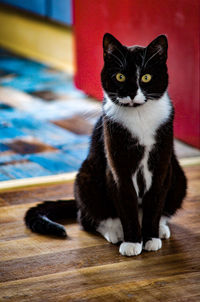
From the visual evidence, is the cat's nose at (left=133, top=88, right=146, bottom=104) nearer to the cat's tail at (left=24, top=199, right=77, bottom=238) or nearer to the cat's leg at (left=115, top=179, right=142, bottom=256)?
the cat's leg at (left=115, top=179, right=142, bottom=256)

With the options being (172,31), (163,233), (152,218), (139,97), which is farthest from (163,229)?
(172,31)

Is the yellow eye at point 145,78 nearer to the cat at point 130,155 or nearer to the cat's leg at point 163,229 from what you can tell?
the cat at point 130,155

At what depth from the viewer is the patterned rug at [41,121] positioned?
2.82m

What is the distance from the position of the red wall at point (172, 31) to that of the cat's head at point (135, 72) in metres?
0.99

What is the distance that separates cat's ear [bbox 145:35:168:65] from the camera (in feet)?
6.10

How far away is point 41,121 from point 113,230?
5.18 feet

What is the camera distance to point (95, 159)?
80.5 inches

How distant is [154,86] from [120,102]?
12 cm

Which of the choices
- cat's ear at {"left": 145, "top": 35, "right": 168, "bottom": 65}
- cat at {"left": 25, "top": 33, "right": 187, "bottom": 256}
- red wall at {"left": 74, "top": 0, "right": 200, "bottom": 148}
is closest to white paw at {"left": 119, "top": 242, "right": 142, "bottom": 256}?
cat at {"left": 25, "top": 33, "right": 187, "bottom": 256}

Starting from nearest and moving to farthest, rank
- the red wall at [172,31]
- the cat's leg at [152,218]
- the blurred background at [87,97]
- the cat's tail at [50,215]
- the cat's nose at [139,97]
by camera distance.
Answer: the cat's nose at [139,97], the cat's leg at [152,218], the cat's tail at [50,215], the blurred background at [87,97], the red wall at [172,31]

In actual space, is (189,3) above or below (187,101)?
above

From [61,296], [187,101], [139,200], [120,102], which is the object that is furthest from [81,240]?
[187,101]

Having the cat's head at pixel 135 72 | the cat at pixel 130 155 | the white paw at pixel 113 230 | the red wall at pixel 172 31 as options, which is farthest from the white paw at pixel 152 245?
the red wall at pixel 172 31

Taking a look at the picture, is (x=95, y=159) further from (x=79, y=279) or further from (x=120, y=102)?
(x=79, y=279)
